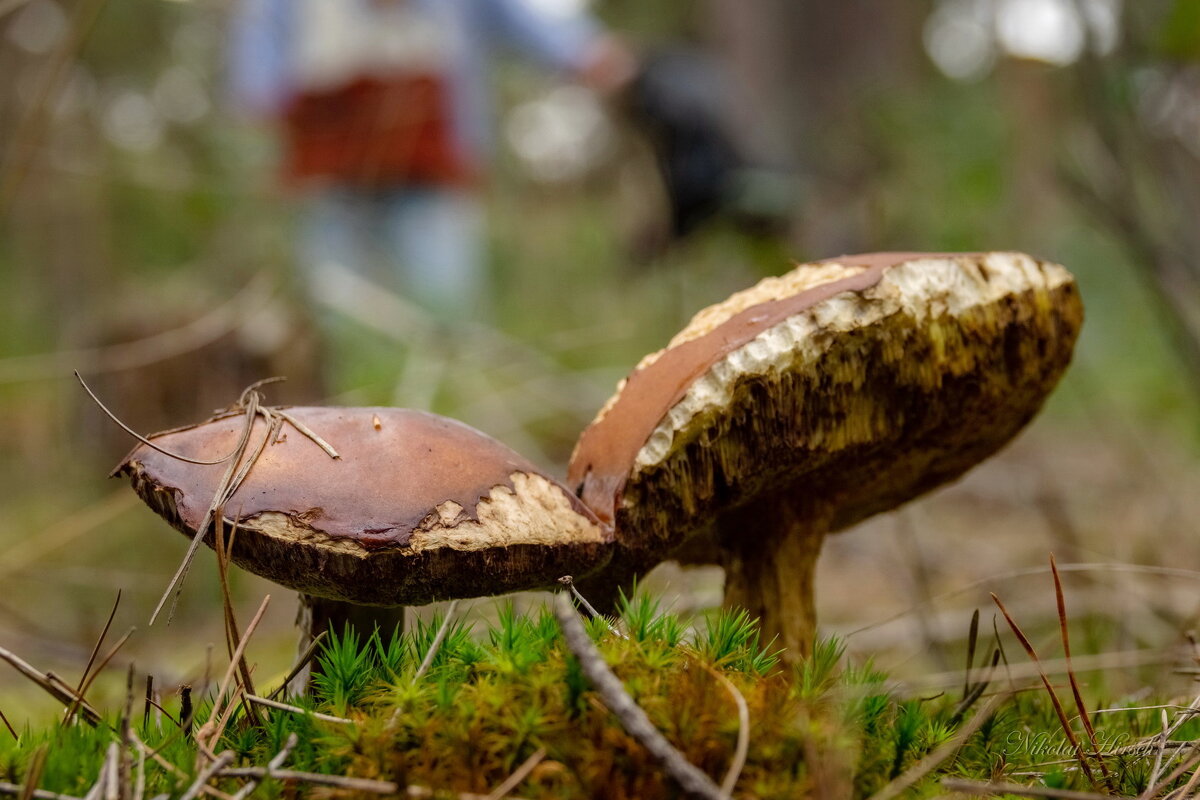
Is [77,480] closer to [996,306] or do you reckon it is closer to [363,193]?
[363,193]

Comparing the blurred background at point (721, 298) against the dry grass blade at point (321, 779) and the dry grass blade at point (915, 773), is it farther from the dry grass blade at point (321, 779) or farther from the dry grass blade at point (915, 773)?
the dry grass blade at point (321, 779)

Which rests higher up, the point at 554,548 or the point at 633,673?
the point at 554,548

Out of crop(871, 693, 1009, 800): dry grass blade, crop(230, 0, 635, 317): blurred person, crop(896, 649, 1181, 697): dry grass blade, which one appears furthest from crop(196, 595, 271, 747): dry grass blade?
crop(230, 0, 635, 317): blurred person

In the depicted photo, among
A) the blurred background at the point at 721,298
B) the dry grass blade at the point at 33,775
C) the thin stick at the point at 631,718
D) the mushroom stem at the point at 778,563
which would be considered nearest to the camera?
the thin stick at the point at 631,718

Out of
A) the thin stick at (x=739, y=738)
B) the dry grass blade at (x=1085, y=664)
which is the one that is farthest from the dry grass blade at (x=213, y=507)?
the dry grass blade at (x=1085, y=664)

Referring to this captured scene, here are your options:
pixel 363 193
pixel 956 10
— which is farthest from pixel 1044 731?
pixel 956 10

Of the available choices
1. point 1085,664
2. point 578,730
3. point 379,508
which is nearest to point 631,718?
point 578,730
